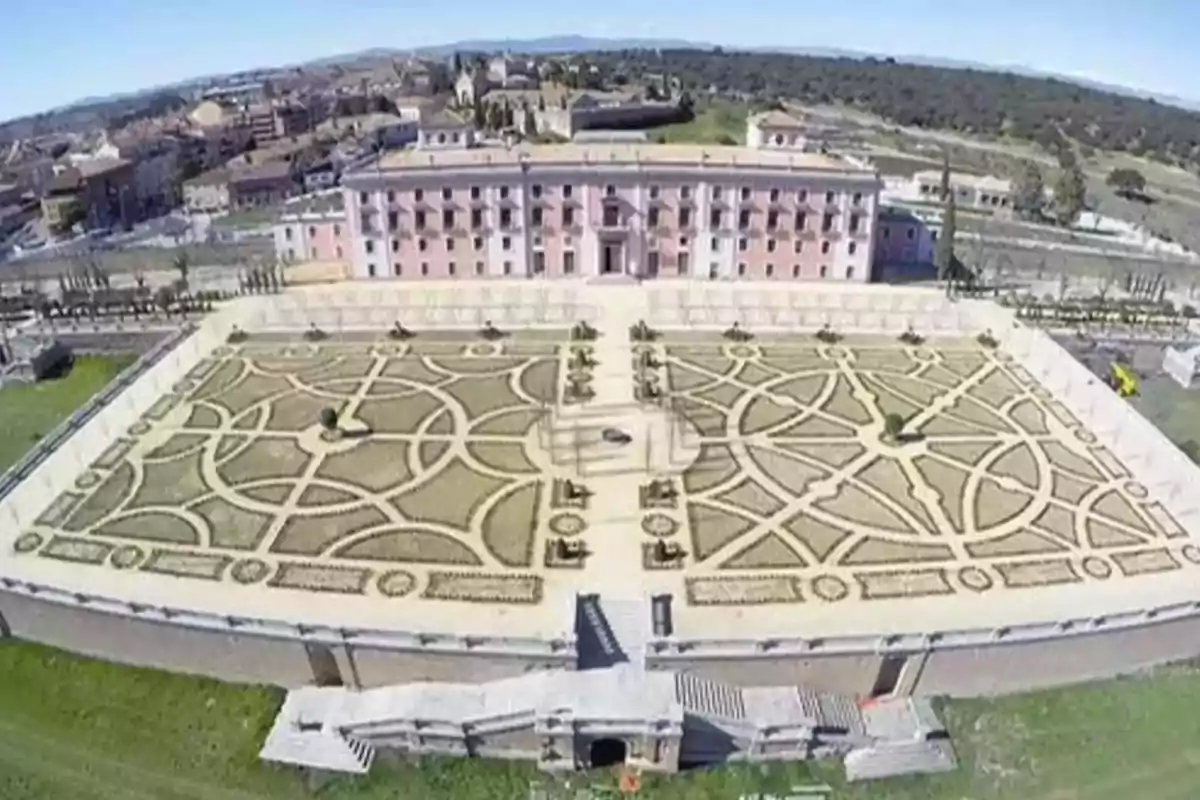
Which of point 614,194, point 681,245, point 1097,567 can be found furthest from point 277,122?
point 1097,567

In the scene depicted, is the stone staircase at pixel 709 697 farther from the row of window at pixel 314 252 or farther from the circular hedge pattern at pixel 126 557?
the row of window at pixel 314 252

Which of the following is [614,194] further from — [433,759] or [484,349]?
[433,759]

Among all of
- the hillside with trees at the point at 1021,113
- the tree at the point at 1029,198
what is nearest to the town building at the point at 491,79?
the hillside with trees at the point at 1021,113

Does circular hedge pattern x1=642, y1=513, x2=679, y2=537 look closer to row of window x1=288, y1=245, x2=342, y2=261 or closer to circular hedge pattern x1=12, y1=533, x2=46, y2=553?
circular hedge pattern x1=12, y1=533, x2=46, y2=553

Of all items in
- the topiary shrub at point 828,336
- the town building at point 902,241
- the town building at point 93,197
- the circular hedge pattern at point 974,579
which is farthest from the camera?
the town building at point 93,197

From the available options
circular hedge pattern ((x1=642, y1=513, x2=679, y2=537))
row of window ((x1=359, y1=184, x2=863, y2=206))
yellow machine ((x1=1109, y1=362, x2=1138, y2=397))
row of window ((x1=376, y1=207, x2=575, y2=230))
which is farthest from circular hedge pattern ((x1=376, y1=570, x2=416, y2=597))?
yellow machine ((x1=1109, y1=362, x2=1138, y2=397))

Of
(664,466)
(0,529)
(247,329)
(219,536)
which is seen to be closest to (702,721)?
(664,466)
